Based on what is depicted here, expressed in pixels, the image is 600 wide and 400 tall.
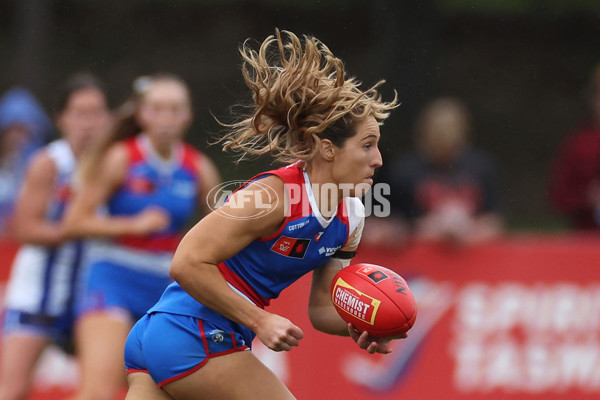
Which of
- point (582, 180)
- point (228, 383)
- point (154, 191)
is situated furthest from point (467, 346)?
point (228, 383)

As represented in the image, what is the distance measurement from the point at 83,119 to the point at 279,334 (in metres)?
3.35

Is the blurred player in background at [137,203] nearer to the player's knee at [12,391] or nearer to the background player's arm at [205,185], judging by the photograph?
the background player's arm at [205,185]

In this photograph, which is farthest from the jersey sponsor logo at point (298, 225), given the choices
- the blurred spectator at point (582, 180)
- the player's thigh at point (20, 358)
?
the blurred spectator at point (582, 180)

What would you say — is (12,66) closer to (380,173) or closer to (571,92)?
(380,173)

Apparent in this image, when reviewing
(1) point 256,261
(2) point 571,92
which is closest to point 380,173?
(1) point 256,261

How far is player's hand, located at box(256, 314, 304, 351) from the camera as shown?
330 centimetres

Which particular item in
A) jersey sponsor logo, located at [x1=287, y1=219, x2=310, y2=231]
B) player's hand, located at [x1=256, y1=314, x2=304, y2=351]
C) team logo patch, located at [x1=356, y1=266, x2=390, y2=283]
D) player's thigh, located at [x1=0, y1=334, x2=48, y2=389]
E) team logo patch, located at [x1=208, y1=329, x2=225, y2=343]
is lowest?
player's thigh, located at [x1=0, y1=334, x2=48, y2=389]

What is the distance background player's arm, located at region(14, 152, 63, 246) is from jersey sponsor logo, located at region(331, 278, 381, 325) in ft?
9.31

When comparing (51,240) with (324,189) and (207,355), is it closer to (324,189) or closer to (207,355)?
(207,355)

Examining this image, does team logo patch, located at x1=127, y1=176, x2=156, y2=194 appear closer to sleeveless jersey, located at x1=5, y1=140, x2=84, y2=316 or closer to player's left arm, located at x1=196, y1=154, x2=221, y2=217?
player's left arm, located at x1=196, y1=154, x2=221, y2=217

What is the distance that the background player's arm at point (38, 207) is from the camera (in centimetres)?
598

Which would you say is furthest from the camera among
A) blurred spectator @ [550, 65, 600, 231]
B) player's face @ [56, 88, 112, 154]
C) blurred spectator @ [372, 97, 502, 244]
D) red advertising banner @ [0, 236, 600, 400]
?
blurred spectator @ [550, 65, 600, 231]

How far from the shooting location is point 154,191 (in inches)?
228

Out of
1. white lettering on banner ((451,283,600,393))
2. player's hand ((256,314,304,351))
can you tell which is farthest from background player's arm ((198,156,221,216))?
player's hand ((256,314,304,351))
